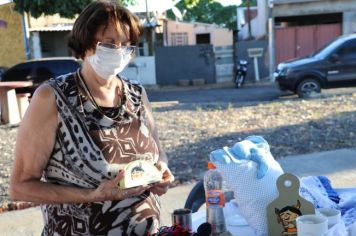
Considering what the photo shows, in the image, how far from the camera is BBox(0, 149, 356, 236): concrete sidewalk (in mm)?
4754

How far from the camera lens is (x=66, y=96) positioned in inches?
79.7

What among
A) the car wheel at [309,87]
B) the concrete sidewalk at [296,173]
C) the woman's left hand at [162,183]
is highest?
the woman's left hand at [162,183]

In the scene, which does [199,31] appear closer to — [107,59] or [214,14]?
[214,14]

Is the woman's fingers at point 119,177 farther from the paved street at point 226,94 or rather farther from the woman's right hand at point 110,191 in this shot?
the paved street at point 226,94

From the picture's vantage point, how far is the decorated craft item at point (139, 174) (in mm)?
1927

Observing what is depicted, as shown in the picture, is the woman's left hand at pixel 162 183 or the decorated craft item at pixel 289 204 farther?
the woman's left hand at pixel 162 183

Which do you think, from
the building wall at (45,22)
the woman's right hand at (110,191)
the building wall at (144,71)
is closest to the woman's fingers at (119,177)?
the woman's right hand at (110,191)

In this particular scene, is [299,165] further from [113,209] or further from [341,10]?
[341,10]

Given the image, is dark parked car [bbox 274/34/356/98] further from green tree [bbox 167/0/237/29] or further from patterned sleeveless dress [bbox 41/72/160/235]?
green tree [bbox 167/0/237/29]

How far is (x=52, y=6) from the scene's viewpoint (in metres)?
15.6

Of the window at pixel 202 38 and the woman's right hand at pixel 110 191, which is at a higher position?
the window at pixel 202 38

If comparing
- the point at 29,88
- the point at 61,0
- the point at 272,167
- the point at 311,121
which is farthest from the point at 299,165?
the point at 61,0

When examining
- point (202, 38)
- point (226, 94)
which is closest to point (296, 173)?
point (226, 94)

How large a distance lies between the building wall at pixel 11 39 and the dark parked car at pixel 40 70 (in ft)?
26.1
